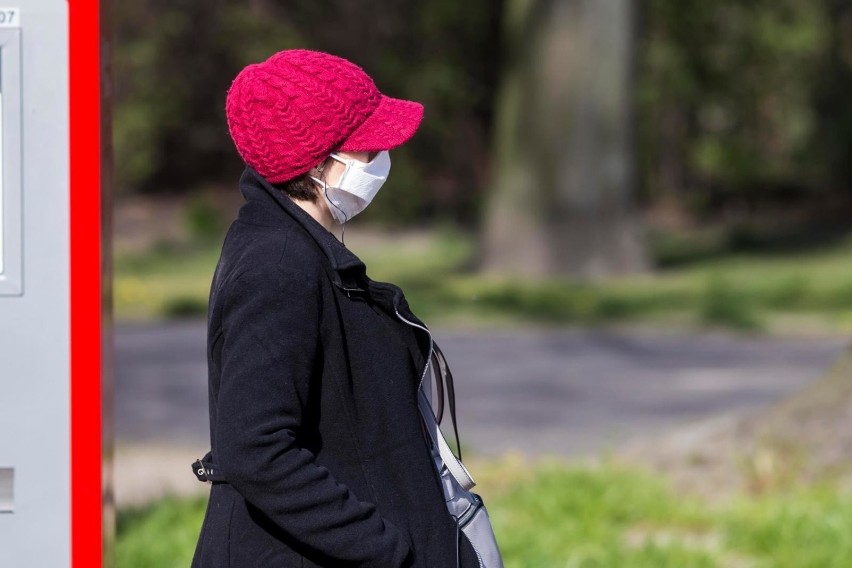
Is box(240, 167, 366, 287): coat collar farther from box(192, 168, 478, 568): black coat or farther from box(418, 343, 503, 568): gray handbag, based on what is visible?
box(418, 343, 503, 568): gray handbag

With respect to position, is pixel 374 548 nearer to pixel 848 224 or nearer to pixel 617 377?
pixel 617 377

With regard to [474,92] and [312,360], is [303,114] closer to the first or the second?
[312,360]

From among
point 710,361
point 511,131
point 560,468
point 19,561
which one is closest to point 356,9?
point 511,131

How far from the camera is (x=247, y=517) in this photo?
212 centimetres

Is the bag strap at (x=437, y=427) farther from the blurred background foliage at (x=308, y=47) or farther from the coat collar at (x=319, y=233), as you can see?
the blurred background foliage at (x=308, y=47)

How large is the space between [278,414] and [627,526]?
11.3 feet

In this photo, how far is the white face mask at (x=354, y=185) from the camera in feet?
7.23

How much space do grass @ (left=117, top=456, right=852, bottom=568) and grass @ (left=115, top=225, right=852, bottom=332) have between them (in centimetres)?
628

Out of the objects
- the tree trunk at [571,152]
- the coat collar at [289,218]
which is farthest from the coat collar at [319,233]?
the tree trunk at [571,152]

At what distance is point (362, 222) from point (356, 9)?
12.1 feet

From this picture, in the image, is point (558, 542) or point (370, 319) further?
point (558, 542)

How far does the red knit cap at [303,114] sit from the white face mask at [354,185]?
0.04m

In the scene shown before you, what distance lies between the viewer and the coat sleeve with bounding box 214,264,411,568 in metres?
1.98

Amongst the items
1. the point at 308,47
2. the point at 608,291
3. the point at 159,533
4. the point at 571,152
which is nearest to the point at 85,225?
the point at 159,533
